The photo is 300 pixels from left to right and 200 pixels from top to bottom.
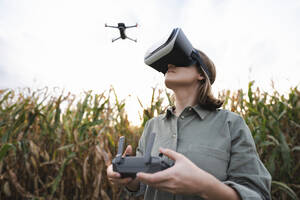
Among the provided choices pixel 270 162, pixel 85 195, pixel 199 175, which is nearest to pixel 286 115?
pixel 270 162

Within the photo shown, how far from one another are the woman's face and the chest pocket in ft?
0.95

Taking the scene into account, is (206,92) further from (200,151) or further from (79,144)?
(79,144)

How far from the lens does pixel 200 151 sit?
0.76 m

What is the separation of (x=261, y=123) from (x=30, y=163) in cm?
206

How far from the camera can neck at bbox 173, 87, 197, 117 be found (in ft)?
3.07

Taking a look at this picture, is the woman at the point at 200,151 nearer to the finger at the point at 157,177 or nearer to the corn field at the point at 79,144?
the finger at the point at 157,177

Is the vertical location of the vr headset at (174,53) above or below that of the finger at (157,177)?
above

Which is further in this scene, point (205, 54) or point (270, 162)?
point (270, 162)

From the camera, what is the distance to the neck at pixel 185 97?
934mm

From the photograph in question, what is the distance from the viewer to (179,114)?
96 centimetres

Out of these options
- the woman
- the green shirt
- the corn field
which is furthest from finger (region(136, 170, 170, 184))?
the corn field

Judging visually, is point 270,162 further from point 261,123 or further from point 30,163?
point 30,163

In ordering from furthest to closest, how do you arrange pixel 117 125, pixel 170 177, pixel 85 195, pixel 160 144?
pixel 117 125, pixel 85 195, pixel 160 144, pixel 170 177

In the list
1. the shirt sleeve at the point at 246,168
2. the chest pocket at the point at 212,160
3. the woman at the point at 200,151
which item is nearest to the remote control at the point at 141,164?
the woman at the point at 200,151
